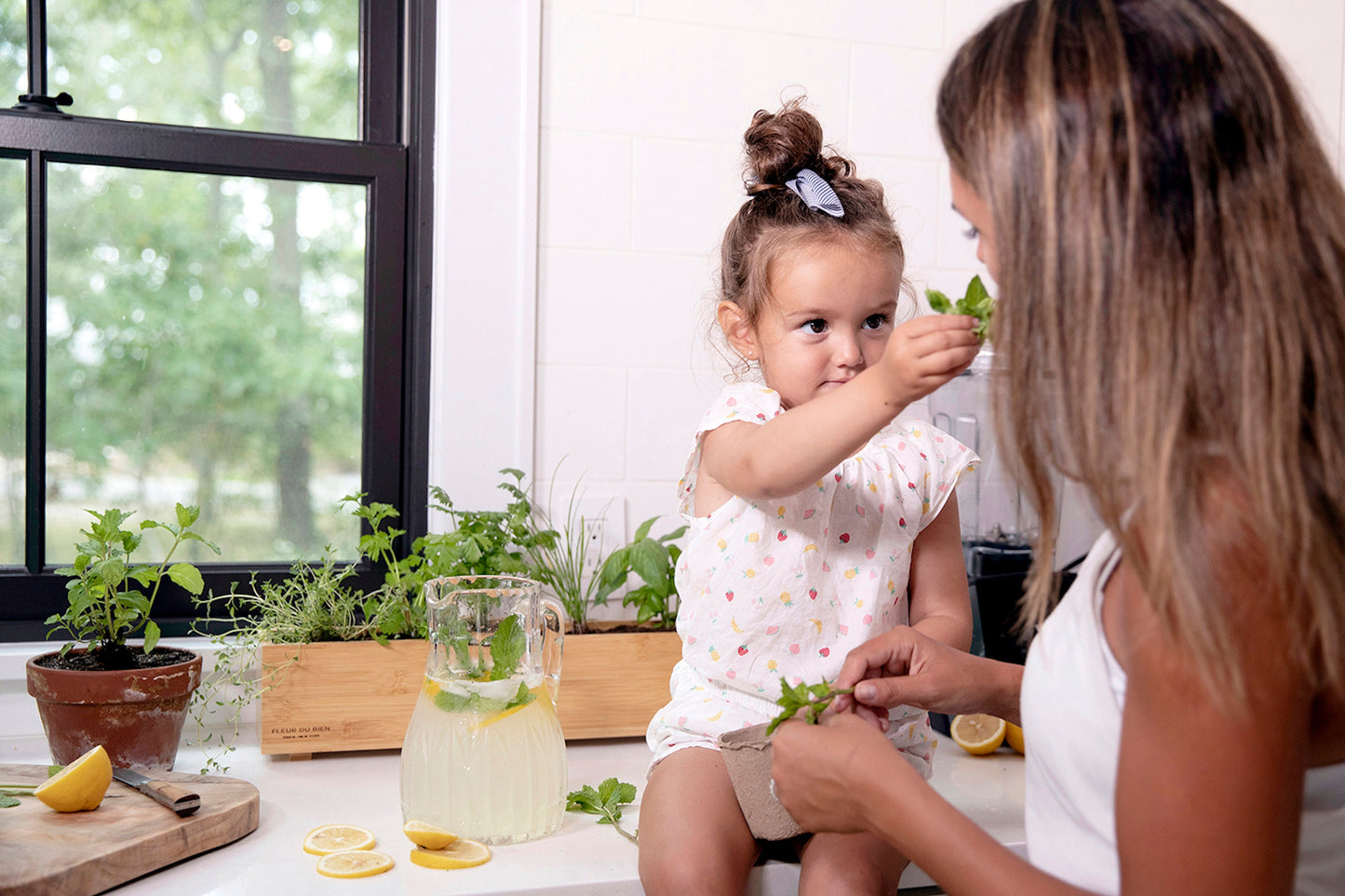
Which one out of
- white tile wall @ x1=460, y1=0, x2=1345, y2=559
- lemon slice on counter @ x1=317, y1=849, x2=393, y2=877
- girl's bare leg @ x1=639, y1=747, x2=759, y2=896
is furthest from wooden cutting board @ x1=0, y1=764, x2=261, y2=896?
white tile wall @ x1=460, y1=0, x2=1345, y2=559

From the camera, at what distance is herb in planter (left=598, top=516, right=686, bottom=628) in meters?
1.44

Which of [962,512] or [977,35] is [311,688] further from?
[977,35]

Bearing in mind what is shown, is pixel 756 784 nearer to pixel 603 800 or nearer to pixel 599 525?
pixel 603 800

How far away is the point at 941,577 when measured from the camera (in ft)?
4.00

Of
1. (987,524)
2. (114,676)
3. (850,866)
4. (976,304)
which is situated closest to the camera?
(976,304)

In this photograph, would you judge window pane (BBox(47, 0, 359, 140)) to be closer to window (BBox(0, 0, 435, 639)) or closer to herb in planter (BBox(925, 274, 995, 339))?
window (BBox(0, 0, 435, 639))

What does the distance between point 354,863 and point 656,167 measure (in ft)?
3.35

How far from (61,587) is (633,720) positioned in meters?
0.80

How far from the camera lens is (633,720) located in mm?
1423

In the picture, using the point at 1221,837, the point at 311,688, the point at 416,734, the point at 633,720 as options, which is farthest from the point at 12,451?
the point at 1221,837

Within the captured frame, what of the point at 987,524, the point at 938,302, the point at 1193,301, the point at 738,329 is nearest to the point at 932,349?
the point at 938,302

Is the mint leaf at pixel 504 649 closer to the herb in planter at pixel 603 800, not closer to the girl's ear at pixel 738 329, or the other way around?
the herb in planter at pixel 603 800

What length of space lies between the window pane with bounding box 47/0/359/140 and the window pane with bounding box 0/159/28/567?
0.49ft

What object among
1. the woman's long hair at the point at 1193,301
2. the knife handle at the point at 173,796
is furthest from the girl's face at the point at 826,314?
the knife handle at the point at 173,796
